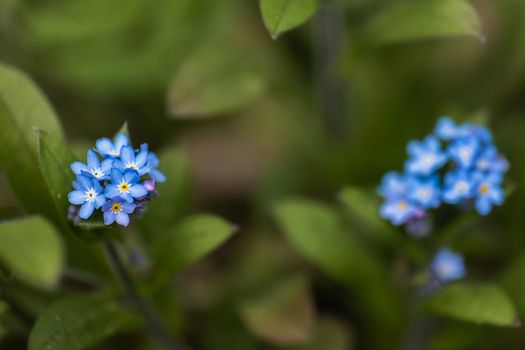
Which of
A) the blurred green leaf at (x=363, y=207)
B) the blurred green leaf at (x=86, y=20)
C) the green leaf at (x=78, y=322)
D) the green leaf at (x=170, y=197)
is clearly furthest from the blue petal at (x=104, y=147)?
the blurred green leaf at (x=86, y=20)

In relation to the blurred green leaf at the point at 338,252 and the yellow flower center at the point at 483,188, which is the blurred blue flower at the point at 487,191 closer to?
the yellow flower center at the point at 483,188

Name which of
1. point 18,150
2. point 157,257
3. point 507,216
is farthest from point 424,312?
point 18,150

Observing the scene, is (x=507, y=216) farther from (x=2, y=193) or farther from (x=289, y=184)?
(x=2, y=193)

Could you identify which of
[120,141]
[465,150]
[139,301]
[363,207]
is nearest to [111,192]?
[120,141]

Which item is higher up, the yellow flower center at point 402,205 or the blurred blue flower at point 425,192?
the blurred blue flower at point 425,192

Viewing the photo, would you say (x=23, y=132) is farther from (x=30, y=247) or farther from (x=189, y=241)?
(x=189, y=241)

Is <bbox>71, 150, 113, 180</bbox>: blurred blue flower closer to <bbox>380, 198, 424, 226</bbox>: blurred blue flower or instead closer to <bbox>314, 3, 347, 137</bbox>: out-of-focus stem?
<bbox>380, 198, 424, 226</bbox>: blurred blue flower
